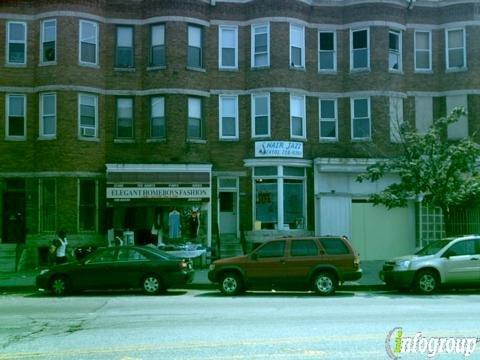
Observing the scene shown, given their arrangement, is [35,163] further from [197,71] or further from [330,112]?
[330,112]

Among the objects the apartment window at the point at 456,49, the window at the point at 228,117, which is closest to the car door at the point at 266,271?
the window at the point at 228,117

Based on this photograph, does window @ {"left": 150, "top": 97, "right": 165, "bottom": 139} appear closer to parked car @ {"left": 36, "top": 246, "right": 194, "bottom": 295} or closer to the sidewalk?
the sidewalk

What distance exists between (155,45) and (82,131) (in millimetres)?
4628

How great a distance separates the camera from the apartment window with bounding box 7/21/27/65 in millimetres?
25906

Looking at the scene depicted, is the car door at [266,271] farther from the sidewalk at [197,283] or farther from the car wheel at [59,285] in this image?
the car wheel at [59,285]

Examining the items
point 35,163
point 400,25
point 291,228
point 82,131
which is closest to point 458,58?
point 400,25

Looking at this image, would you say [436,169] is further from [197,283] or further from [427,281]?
[197,283]

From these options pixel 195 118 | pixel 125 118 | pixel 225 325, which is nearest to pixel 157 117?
pixel 125 118

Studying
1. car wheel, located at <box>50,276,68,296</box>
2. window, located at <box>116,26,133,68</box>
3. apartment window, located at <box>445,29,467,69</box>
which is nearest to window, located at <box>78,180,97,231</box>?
window, located at <box>116,26,133,68</box>

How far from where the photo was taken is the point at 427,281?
1759 cm

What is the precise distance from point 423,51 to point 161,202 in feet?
43.0

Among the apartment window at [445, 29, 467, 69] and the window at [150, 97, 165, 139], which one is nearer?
the window at [150, 97, 165, 139]

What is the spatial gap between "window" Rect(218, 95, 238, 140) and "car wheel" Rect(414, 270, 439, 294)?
11.5m

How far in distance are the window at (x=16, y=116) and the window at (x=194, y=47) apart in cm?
687
